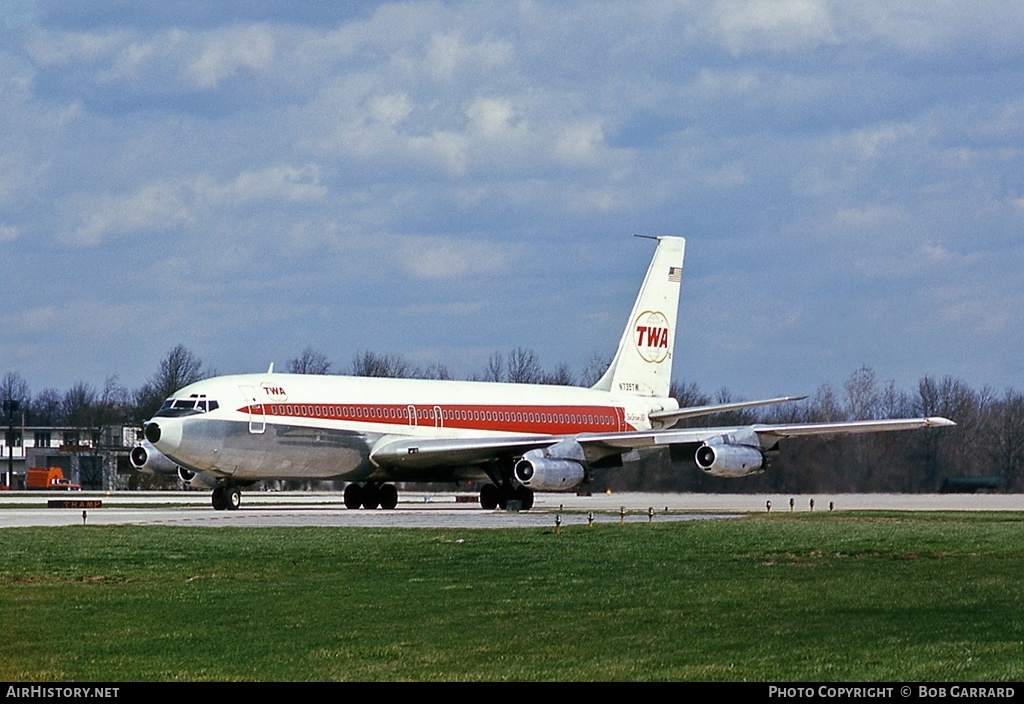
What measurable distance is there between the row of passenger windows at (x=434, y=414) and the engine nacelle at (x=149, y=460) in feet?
16.5

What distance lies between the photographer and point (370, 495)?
176ft

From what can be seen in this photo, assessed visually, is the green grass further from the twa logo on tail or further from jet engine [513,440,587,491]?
the twa logo on tail

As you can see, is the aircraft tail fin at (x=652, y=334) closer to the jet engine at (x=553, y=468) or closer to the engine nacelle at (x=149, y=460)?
the jet engine at (x=553, y=468)

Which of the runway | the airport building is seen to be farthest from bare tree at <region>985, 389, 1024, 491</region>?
the airport building

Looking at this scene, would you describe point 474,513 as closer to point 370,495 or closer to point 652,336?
point 370,495

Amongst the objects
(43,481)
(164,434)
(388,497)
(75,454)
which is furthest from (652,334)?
(75,454)

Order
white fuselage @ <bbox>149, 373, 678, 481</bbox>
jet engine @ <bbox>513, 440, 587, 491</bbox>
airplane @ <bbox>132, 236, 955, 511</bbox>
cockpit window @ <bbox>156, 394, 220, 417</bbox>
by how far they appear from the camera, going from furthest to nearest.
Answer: jet engine @ <bbox>513, 440, 587, 491</bbox>
airplane @ <bbox>132, 236, 955, 511</bbox>
white fuselage @ <bbox>149, 373, 678, 481</bbox>
cockpit window @ <bbox>156, 394, 220, 417</bbox>

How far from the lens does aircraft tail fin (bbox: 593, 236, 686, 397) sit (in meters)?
60.7

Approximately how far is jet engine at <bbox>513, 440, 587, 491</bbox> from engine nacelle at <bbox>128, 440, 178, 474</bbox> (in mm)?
11649

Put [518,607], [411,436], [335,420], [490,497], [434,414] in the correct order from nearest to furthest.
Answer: [518,607], [335,420], [411,436], [434,414], [490,497]

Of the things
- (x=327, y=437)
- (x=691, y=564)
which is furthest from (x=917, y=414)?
(x=691, y=564)

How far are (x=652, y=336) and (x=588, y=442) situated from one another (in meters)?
12.1

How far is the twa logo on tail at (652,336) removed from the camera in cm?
6128
